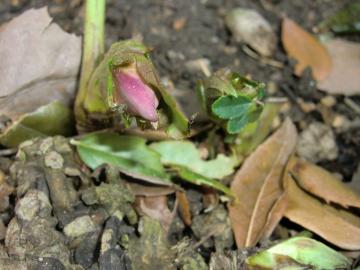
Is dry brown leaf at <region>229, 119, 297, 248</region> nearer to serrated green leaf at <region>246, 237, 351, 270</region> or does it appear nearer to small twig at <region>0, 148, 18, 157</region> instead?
serrated green leaf at <region>246, 237, 351, 270</region>

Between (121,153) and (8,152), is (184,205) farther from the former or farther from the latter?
(8,152)

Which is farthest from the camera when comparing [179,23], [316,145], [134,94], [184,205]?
[179,23]

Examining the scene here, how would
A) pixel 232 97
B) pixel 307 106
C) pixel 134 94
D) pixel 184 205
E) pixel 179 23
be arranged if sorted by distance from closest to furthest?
1. pixel 134 94
2. pixel 232 97
3. pixel 184 205
4. pixel 307 106
5. pixel 179 23

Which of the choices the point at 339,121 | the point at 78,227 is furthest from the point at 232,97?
the point at 339,121

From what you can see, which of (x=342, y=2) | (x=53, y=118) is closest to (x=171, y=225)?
(x=53, y=118)

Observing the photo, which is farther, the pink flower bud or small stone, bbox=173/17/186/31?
small stone, bbox=173/17/186/31

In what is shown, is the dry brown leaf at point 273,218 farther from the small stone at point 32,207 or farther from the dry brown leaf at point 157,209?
the small stone at point 32,207

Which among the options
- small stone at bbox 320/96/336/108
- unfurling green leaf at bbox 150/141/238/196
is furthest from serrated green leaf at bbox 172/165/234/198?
small stone at bbox 320/96/336/108
